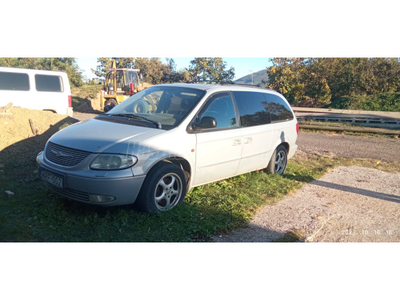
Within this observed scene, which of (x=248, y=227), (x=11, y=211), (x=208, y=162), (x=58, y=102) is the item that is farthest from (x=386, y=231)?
(x=58, y=102)

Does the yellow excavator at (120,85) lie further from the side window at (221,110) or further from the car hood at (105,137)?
the car hood at (105,137)

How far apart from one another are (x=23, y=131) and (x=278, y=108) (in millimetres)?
6273

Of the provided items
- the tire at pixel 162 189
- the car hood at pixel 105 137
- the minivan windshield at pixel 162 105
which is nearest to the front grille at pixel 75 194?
the car hood at pixel 105 137

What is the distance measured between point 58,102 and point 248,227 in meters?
10.2

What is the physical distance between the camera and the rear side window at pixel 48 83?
12117 mm

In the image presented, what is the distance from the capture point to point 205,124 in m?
4.95

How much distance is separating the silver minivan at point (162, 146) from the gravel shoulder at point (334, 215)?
3.30ft

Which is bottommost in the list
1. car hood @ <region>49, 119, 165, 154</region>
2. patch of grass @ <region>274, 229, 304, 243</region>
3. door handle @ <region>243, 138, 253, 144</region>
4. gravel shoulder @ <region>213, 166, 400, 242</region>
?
gravel shoulder @ <region>213, 166, 400, 242</region>

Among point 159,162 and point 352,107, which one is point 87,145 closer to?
point 159,162

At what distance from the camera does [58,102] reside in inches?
487

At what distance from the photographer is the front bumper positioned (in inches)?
155

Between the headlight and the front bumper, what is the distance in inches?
3.4

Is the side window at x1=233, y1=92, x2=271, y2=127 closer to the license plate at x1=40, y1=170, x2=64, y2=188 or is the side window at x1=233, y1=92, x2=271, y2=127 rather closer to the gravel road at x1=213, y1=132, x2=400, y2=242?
the gravel road at x1=213, y1=132, x2=400, y2=242

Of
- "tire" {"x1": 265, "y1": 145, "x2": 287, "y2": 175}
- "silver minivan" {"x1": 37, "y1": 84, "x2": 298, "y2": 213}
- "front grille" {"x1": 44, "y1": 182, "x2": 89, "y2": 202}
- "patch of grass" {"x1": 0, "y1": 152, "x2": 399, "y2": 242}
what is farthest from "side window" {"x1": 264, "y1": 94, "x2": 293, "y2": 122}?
"front grille" {"x1": 44, "y1": 182, "x2": 89, "y2": 202}
